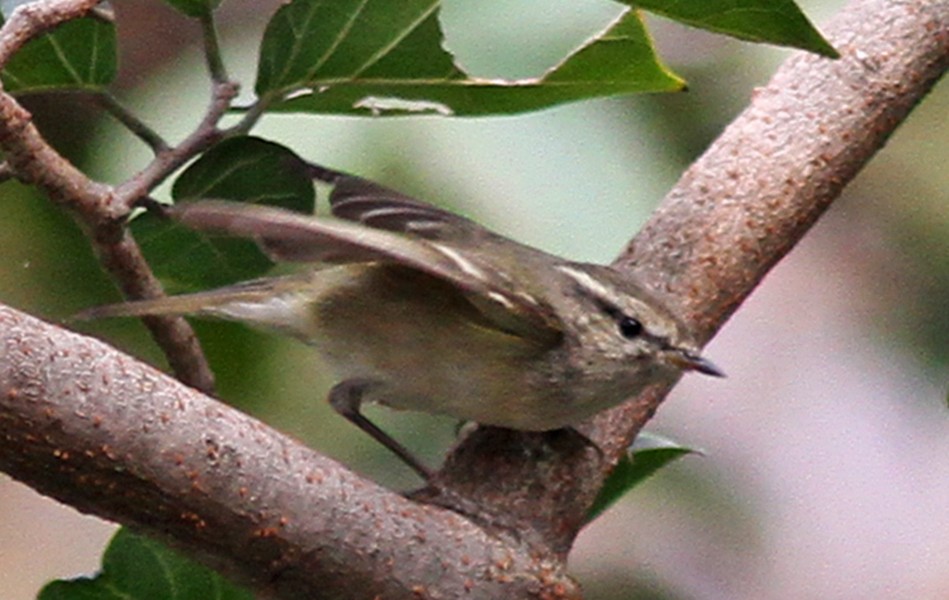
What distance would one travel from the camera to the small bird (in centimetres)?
169

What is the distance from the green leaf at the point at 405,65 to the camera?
4.94 ft

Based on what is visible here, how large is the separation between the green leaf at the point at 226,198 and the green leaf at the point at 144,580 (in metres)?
0.29

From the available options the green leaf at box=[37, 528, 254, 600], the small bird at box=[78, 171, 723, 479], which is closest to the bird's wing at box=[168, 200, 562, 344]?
the small bird at box=[78, 171, 723, 479]

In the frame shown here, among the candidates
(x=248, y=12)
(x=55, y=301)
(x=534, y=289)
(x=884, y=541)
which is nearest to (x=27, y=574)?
(x=248, y=12)

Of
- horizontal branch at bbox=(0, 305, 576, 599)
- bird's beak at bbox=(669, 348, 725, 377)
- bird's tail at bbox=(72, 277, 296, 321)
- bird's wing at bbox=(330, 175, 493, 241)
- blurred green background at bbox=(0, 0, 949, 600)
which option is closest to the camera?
horizontal branch at bbox=(0, 305, 576, 599)

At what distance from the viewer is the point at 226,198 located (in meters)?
1.57

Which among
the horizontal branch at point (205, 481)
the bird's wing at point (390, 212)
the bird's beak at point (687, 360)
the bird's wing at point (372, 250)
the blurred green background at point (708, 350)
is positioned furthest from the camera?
the blurred green background at point (708, 350)

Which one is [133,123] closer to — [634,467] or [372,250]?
[372,250]

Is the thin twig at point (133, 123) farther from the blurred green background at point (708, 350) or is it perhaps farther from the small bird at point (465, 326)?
the blurred green background at point (708, 350)

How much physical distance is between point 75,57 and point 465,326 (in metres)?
0.49

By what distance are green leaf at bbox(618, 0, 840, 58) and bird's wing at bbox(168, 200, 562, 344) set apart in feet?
1.03

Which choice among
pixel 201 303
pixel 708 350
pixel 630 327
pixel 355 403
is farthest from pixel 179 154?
pixel 708 350

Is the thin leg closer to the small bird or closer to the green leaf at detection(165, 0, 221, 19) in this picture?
the small bird

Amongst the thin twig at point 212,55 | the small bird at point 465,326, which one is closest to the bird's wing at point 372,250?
the small bird at point 465,326
